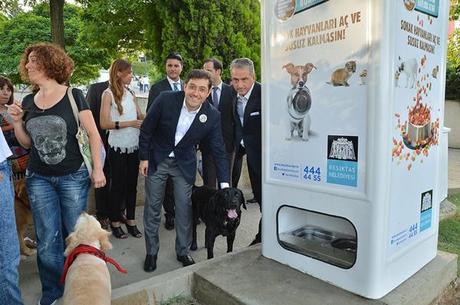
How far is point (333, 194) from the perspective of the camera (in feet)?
8.64

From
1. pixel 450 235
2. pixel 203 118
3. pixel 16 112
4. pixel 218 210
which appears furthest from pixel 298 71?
pixel 450 235

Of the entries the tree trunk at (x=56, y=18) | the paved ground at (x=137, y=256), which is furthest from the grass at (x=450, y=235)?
the tree trunk at (x=56, y=18)

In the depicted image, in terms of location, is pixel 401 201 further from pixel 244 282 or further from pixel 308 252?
pixel 244 282

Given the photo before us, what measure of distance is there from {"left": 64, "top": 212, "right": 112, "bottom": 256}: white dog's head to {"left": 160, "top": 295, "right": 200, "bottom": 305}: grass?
2.18 feet

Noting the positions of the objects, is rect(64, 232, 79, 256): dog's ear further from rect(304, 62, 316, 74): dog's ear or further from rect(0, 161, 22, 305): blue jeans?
rect(304, 62, 316, 74): dog's ear

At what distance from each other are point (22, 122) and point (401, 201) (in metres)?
2.66

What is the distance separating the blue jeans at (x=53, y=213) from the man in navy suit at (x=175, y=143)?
0.78 metres

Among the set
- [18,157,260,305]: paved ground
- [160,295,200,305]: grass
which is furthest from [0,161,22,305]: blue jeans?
A: [160,295,200,305]: grass

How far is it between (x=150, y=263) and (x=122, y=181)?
1.13m

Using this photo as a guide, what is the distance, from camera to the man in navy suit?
11.6ft

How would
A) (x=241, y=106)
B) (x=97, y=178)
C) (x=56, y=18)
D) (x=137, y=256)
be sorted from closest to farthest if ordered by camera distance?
(x=97, y=178) < (x=137, y=256) < (x=241, y=106) < (x=56, y=18)

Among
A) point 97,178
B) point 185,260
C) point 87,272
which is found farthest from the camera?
point 185,260

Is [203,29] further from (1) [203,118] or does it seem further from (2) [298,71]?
(2) [298,71]

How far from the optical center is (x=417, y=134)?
8.96ft
